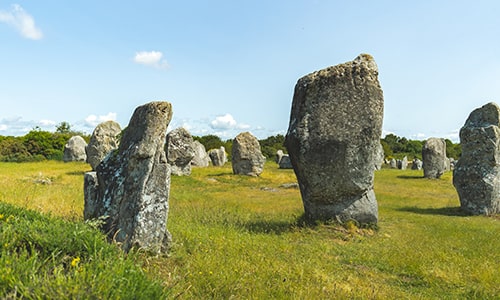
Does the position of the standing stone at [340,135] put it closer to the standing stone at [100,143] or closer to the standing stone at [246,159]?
the standing stone at [246,159]

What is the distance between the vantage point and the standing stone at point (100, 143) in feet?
83.1

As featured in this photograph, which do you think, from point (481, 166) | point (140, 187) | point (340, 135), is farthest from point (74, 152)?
point (140, 187)

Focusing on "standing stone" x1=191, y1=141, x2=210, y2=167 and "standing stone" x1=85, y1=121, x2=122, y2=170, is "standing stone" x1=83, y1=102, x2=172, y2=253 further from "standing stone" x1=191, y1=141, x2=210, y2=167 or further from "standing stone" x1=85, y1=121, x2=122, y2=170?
"standing stone" x1=191, y1=141, x2=210, y2=167

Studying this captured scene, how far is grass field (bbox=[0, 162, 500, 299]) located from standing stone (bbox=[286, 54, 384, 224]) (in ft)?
2.83

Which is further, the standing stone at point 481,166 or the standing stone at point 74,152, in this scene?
the standing stone at point 74,152

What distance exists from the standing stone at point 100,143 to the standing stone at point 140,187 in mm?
18806

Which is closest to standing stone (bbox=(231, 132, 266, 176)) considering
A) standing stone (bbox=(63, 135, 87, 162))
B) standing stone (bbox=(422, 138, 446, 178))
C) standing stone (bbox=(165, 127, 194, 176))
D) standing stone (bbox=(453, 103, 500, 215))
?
standing stone (bbox=(165, 127, 194, 176))

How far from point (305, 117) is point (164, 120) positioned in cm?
493

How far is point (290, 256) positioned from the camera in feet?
26.0

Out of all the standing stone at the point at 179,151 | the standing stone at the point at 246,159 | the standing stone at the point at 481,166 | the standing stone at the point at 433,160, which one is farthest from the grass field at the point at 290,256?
the standing stone at the point at 433,160

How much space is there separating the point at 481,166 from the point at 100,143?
20387mm

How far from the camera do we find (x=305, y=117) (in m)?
11.0

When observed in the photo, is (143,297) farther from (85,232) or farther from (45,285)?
(85,232)

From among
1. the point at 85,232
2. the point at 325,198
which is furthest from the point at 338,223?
the point at 85,232
